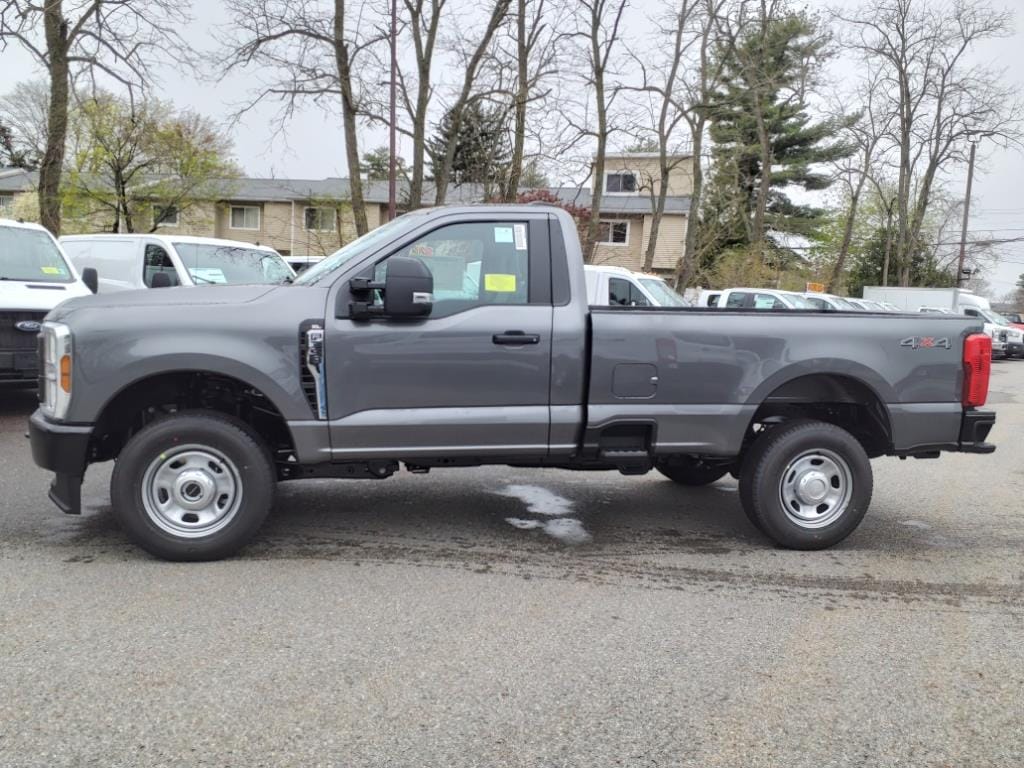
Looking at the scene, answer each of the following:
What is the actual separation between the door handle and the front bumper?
88.6 inches

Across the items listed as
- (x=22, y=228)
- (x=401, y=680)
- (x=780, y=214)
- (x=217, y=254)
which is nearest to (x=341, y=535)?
(x=401, y=680)

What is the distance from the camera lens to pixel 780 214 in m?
46.9

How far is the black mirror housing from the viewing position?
4645 mm

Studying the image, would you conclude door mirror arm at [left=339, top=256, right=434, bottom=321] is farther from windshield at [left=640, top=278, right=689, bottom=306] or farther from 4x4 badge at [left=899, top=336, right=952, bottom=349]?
windshield at [left=640, top=278, right=689, bottom=306]

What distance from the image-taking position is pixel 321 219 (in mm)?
39656

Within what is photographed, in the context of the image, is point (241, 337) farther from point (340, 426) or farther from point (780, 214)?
point (780, 214)

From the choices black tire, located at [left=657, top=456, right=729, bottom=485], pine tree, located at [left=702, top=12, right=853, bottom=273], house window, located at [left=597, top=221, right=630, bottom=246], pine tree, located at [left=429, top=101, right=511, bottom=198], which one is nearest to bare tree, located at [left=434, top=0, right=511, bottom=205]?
pine tree, located at [left=429, top=101, right=511, bottom=198]

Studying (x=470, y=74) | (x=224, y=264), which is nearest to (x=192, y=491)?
(x=224, y=264)

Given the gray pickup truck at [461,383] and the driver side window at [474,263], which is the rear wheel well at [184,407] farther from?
the driver side window at [474,263]

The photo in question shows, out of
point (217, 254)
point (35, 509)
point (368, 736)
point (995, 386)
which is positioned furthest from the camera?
point (995, 386)

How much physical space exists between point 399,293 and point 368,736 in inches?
93.4

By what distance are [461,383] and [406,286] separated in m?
0.65

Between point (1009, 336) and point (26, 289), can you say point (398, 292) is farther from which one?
point (1009, 336)

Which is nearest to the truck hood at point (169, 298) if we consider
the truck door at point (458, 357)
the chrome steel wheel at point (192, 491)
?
the truck door at point (458, 357)
